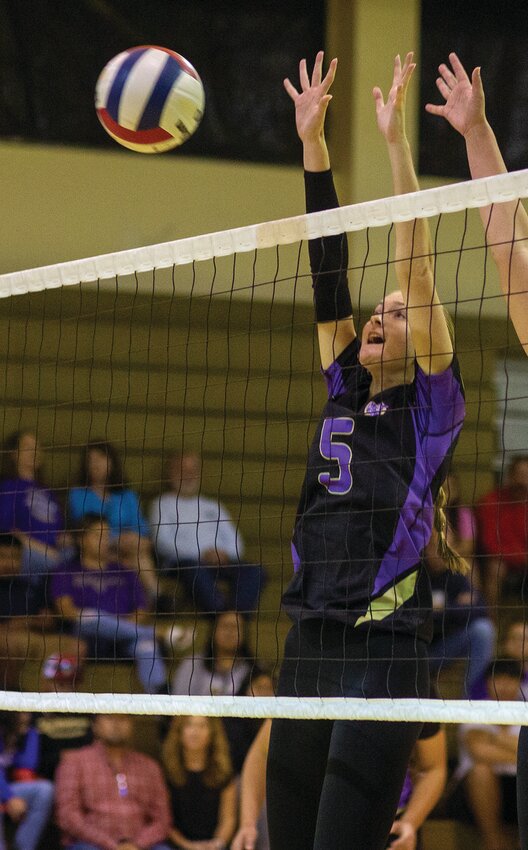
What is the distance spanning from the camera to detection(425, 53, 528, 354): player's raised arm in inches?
137

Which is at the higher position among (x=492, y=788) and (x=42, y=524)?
(x=42, y=524)

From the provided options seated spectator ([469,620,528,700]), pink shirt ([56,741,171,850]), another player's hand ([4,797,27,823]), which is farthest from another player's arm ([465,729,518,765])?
another player's hand ([4,797,27,823])

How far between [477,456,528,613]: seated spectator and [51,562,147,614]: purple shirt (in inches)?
99.4

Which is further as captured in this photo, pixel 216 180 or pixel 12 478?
pixel 216 180

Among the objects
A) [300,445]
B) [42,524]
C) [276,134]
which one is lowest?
[42,524]

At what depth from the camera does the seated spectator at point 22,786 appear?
712 cm

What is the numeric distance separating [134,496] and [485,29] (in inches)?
200

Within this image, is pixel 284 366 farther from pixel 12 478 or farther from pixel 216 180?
pixel 12 478

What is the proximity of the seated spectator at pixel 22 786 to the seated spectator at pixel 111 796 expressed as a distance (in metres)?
0.10

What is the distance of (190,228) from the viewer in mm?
10398

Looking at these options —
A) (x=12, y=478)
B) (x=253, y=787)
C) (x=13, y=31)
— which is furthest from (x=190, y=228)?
(x=253, y=787)

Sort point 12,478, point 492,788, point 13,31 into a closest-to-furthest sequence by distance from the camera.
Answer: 1. point 492,788
2. point 12,478
3. point 13,31

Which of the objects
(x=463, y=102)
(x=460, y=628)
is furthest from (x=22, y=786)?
(x=463, y=102)

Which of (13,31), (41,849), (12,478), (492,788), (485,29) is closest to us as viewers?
(41,849)
